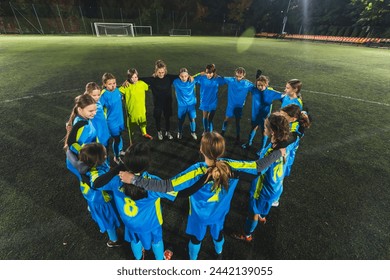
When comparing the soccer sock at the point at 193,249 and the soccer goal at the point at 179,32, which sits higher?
the soccer sock at the point at 193,249

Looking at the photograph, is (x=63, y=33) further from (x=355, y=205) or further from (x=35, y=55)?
(x=355, y=205)

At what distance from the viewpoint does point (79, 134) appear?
2854 mm

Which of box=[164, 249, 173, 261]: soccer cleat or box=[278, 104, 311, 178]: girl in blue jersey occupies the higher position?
box=[278, 104, 311, 178]: girl in blue jersey

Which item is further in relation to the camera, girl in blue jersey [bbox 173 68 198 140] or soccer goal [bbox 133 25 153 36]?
soccer goal [bbox 133 25 153 36]

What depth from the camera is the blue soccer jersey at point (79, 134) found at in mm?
2732

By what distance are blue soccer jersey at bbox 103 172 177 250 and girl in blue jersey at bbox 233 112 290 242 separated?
4.31 feet

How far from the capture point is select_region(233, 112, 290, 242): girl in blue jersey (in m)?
2.54

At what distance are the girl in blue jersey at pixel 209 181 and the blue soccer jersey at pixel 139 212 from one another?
0.17 m

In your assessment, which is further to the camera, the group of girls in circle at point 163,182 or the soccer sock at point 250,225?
the soccer sock at point 250,225

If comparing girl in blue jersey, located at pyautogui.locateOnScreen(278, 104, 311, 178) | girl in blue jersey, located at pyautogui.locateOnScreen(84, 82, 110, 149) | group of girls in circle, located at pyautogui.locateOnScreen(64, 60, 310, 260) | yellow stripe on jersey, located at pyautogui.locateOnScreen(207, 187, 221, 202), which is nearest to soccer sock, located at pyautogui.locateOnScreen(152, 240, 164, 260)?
group of girls in circle, located at pyautogui.locateOnScreen(64, 60, 310, 260)

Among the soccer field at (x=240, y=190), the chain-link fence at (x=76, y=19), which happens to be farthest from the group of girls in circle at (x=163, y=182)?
the chain-link fence at (x=76, y=19)

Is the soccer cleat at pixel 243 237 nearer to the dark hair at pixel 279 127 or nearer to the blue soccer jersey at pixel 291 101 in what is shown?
the dark hair at pixel 279 127

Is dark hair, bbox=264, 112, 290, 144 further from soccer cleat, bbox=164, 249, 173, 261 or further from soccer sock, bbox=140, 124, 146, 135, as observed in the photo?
soccer sock, bbox=140, 124, 146, 135
